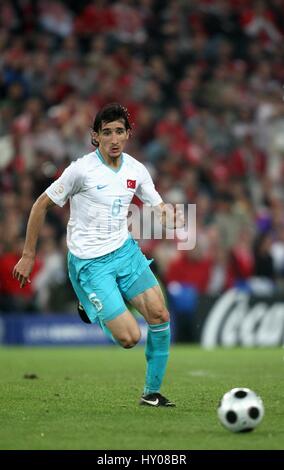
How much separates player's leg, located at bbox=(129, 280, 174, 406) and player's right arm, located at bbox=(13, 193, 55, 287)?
2.99 feet

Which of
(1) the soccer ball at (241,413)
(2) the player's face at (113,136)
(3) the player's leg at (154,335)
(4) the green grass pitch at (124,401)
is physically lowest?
(4) the green grass pitch at (124,401)

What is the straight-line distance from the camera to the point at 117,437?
23.6 ft

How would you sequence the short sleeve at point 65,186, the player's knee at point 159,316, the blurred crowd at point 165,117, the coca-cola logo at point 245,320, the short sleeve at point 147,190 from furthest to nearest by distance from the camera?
the blurred crowd at point 165,117, the coca-cola logo at point 245,320, the short sleeve at point 147,190, the player's knee at point 159,316, the short sleeve at point 65,186

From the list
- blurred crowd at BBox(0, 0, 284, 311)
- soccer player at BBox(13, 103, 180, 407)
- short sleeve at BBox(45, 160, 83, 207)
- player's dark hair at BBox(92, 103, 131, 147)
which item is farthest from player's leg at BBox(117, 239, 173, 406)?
blurred crowd at BBox(0, 0, 284, 311)

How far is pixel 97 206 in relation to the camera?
9070mm

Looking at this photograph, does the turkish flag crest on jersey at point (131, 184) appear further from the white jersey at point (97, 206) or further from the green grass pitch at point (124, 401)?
the green grass pitch at point (124, 401)

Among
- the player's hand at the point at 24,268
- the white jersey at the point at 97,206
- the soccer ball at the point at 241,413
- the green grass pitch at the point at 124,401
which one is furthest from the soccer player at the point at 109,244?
the soccer ball at the point at 241,413

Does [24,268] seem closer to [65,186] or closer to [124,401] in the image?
[65,186]

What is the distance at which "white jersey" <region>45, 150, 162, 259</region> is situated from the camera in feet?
29.6

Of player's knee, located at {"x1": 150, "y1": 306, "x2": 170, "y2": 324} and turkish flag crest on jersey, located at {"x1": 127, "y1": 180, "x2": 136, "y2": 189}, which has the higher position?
turkish flag crest on jersey, located at {"x1": 127, "y1": 180, "x2": 136, "y2": 189}

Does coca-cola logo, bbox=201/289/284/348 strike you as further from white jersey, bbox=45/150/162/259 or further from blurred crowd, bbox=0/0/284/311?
white jersey, bbox=45/150/162/259

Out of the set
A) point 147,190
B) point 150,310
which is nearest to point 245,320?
point 147,190

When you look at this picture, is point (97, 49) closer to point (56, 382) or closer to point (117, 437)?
point (56, 382)

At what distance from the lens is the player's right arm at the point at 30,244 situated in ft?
28.6
